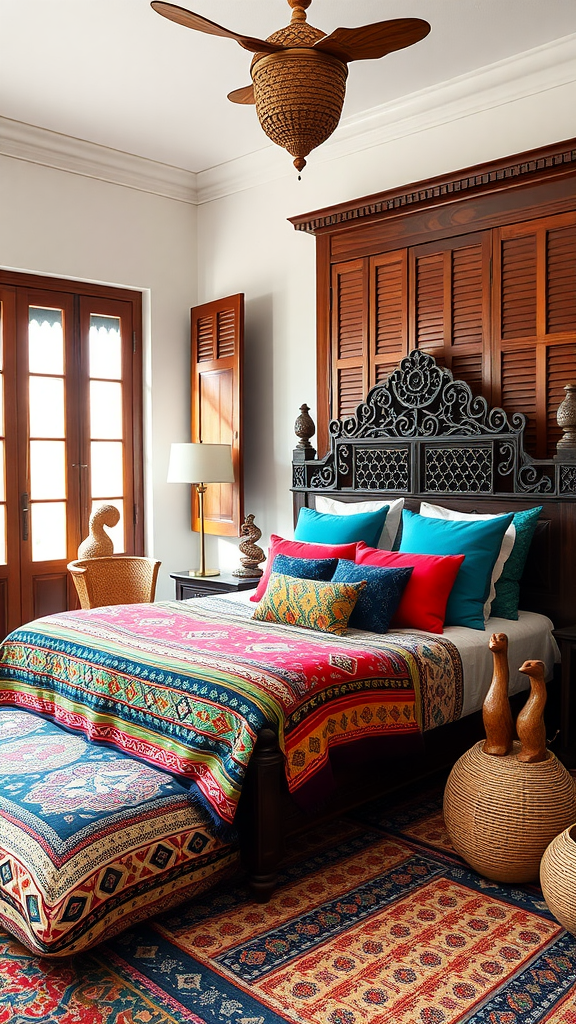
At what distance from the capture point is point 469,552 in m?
3.49

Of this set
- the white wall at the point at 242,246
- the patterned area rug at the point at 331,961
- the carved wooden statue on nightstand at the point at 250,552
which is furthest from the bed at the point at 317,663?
the white wall at the point at 242,246

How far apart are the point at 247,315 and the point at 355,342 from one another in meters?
1.05

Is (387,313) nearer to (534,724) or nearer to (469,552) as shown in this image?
(469,552)

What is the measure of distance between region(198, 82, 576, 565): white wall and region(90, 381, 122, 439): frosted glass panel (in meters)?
0.83

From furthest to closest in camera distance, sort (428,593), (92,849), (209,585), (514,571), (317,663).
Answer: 1. (209,585)
2. (514,571)
3. (428,593)
4. (317,663)
5. (92,849)

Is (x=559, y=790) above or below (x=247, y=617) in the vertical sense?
below

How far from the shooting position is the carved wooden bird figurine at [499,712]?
2.60 meters

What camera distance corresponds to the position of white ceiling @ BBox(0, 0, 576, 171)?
3504 millimetres

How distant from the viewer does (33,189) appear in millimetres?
4801

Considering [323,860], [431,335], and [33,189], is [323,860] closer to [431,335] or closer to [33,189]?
[431,335]

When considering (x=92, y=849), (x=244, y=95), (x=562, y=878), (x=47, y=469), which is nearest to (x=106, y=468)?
(x=47, y=469)

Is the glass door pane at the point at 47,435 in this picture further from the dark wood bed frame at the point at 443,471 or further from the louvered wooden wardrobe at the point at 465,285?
the louvered wooden wardrobe at the point at 465,285

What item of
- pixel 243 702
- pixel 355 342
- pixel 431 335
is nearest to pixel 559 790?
pixel 243 702

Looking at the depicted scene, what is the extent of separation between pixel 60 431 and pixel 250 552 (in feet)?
4.51
